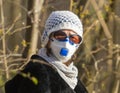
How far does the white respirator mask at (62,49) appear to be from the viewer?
3.81m

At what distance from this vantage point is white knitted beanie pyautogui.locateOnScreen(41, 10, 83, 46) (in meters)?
3.84

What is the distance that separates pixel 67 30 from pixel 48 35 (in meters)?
0.13

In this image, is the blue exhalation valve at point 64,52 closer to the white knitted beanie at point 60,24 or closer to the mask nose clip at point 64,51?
the mask nose clip at point 64,51

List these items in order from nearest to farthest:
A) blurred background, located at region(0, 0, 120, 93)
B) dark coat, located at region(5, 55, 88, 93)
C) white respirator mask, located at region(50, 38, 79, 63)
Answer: dark coat, located at region(5, 55, 88, 93), white respirator mask, located at region(50, 38, 79, 63), blurred background, located at region(0, 0, 120, 93)

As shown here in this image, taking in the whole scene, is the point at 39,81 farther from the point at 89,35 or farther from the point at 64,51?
the point at 89,35

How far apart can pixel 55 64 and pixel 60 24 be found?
0.97 feet

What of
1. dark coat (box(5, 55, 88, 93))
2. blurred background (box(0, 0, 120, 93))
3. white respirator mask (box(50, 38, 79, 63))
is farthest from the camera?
blurred background (box(0, 0, 120, 93))

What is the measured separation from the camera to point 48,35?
3.83 m

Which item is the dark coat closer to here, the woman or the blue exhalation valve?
the woman

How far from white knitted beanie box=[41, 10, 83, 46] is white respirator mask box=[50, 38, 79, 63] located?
2.5 inches

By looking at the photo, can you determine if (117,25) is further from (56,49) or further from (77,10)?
(56,49)

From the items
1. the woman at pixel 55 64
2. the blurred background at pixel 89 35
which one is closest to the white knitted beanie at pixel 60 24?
the woman at pixel 55 64

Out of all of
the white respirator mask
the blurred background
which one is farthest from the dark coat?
the blurred background

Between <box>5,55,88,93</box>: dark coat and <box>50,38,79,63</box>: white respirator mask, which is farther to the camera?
<box>50,38,79,63</box>: white respirator mask
